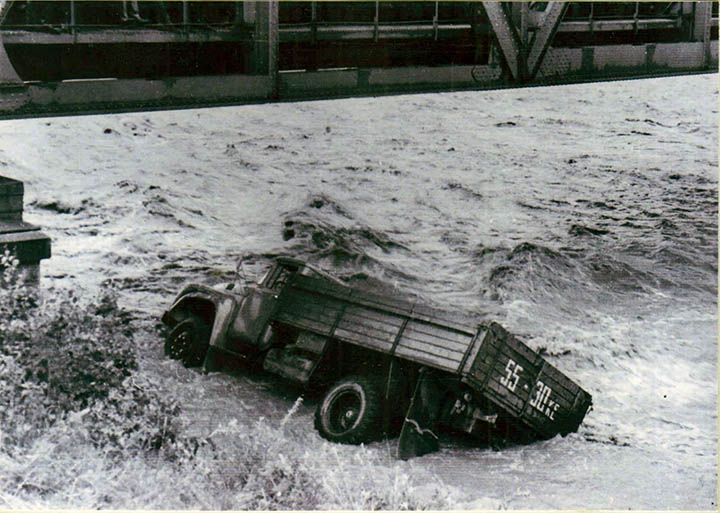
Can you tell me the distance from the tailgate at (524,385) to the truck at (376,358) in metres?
0.01

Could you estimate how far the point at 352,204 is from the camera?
13352 mm

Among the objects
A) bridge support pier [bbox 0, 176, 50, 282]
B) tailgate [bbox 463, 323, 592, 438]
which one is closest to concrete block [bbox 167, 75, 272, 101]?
bridge support pier [bbox 0, 176, 50, 282]

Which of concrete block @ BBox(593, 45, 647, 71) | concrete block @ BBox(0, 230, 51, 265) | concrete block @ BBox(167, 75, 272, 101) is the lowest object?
concrete block @ BBox(0, 230, 51, 265)

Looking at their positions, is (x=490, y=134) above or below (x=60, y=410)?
above

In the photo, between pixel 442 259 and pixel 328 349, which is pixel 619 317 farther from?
pixel 328 349

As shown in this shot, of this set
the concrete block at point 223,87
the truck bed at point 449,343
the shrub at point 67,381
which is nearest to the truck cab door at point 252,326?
the truck bed at point 449,343

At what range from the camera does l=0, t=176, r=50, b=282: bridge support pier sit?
10.1 m

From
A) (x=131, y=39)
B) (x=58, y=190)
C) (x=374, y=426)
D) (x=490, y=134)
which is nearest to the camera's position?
(x=131, y=39)

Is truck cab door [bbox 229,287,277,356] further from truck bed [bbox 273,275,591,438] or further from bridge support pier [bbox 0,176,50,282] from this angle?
bridge support pier [bbox 0,176,50,282]

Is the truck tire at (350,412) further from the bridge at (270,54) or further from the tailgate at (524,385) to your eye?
the bridge at (270,54)

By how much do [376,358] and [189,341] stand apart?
2.42 metres

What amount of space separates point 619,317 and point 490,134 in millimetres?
4810

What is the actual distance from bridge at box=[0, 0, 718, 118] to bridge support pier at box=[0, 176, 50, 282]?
5.44 feet

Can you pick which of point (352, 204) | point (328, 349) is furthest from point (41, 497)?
point (352, 204)
